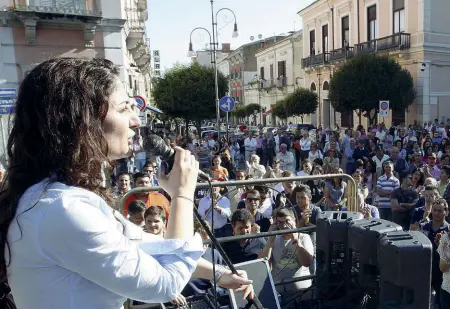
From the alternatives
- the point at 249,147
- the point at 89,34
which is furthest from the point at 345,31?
the point at 89,34

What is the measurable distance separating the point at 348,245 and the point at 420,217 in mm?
3184

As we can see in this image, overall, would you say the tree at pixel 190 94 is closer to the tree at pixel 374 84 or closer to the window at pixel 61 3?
the tree at pixel 374 84

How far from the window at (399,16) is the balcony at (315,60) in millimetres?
6267

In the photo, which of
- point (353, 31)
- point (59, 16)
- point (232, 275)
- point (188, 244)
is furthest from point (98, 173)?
point (353, 31)

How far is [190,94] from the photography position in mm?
24406

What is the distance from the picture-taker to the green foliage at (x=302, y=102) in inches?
1224

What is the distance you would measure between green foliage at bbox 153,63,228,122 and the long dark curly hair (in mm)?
23314

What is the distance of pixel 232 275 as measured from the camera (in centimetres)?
197

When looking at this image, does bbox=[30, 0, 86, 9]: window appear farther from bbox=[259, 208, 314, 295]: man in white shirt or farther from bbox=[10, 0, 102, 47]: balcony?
bbox=[259, 208, 314, 295]: man in white shirt

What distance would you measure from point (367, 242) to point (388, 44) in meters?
23.8

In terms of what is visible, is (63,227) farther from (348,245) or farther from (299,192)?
(299,192)

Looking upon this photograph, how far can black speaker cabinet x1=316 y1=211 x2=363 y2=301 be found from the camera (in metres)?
2.86

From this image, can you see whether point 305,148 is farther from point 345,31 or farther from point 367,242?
point 345,31

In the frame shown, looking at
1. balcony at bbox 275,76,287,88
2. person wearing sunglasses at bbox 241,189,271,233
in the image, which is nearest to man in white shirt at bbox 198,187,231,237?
person wearing sunglasses at bbox 241,189,271,233
